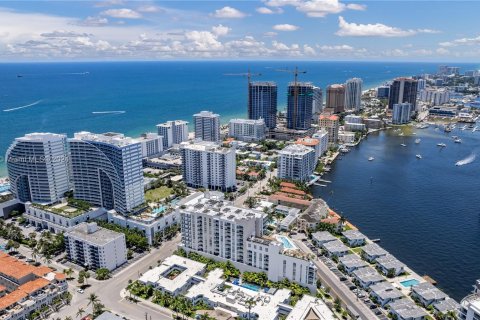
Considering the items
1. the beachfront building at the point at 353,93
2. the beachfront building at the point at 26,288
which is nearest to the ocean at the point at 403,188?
the beachfront building at the point at 353,93

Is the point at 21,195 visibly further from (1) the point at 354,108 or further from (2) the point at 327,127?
(1) the point at 354,108

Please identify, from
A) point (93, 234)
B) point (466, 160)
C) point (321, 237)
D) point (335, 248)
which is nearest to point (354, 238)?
point (335, 248)

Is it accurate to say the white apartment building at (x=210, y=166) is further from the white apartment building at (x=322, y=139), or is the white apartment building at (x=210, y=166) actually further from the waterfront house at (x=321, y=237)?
the white apartment building at (x=322, y=139)

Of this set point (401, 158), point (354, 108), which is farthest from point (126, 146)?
point (354, 108)

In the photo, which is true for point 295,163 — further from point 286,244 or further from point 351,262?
point 286,244

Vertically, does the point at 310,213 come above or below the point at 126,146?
below

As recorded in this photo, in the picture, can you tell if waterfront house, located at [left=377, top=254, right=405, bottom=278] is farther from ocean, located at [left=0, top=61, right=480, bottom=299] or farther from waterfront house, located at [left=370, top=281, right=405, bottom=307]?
waterfront house, located at [left=370, top=281, right=405, bottom=307]
